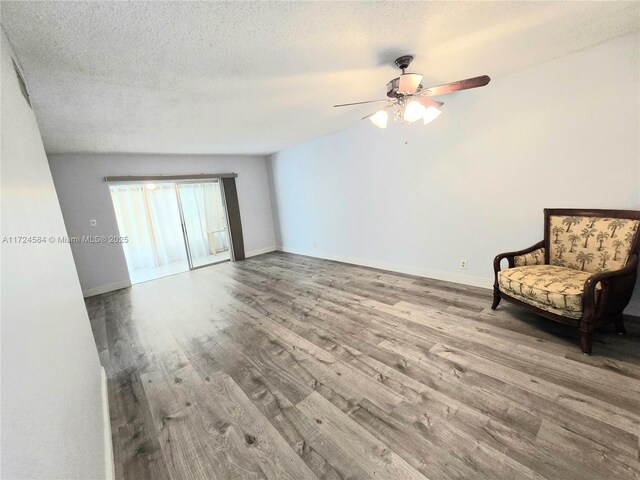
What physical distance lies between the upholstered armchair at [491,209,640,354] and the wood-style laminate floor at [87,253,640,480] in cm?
25

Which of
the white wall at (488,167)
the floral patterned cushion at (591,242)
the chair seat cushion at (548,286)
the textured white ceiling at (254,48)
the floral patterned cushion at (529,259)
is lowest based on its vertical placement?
the chair seat cushion at (548,286)

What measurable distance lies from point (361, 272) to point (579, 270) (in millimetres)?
2614

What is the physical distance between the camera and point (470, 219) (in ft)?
10.8

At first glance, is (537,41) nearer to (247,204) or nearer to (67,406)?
(67,406)

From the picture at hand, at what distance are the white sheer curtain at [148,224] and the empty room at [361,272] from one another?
1744 millimetres

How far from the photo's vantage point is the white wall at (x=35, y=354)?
1.97 feet

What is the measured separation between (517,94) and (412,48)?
1.51 m

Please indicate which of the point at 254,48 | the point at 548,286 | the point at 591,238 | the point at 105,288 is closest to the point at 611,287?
the point at 548,286

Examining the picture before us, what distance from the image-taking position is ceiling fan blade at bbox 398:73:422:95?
201cm

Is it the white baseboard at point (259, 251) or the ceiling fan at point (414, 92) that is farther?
the white baseboard at point (259, 251)

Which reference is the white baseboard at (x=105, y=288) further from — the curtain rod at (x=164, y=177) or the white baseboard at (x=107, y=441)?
the white baseboard at (x=107, y=441)

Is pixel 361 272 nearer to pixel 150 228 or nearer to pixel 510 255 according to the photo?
pixel 510 255

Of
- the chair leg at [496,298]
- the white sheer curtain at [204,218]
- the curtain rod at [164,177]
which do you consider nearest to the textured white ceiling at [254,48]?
the curtain rod at [164,177]

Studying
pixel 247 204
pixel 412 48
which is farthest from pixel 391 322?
pixel 247 204
